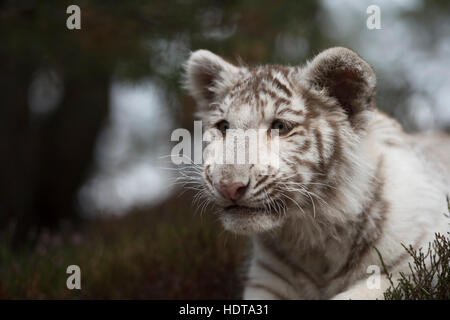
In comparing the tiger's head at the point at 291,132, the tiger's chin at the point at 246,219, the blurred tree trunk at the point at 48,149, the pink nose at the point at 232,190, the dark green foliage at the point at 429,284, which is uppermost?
the blurred tree trunk at the point at 48,149

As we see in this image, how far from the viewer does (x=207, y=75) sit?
13.1 feet

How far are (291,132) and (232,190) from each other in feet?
1.82

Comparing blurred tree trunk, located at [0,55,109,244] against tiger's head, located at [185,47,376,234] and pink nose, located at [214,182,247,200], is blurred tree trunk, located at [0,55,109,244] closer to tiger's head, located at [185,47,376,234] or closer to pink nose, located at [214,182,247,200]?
tiger's head, located at [185,47,376,234]

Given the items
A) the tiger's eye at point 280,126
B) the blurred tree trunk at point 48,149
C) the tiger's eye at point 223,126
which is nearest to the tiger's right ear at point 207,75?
the tiger's eye at point 223,126

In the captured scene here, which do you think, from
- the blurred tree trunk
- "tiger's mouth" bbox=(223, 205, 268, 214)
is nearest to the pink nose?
"tiger's mouth" bbox=(223, 205, 268, 214)

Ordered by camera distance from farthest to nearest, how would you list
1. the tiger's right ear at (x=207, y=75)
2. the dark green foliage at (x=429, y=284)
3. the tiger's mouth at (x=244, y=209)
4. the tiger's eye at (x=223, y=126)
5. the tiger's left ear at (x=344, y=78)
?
the tiger's right ear at (x=207, y=75) → the tiger's eye at (x=223, y=126) → the tiger's left ear at (x=344, y=78) → the tiger's mouth at (x=244, y=209) → the dark green foliage at (x=429, y=284)

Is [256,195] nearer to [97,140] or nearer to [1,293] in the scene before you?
[1,293]

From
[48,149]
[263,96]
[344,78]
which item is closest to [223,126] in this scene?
[263,96]

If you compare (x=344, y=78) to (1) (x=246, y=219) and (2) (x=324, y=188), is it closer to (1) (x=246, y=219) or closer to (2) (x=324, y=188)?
(2) (x=324, y=188)

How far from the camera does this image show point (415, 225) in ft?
11.2

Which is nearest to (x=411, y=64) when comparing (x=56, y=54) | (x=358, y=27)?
(x=358, y=27)

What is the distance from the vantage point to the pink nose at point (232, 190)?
2963mm

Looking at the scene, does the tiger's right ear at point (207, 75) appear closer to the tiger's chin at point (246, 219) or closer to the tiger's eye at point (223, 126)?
the tiger's eye at point (223, 126)

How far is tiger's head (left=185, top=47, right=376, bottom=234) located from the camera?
3055mm
